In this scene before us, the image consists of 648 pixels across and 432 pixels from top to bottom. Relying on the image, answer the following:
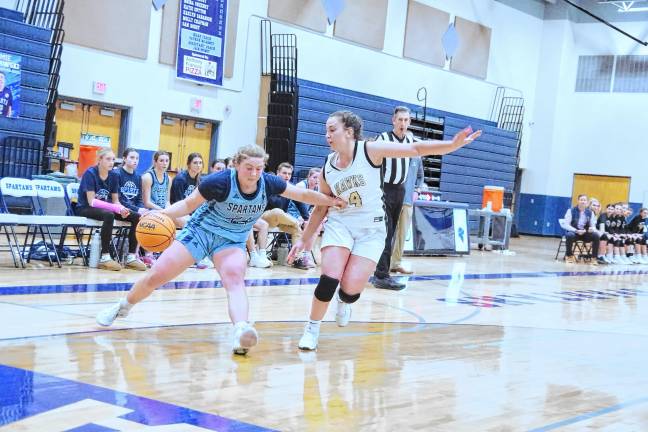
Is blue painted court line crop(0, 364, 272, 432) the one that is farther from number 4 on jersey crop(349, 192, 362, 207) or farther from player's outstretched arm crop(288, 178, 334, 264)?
number 4 on jersey crop(349, 192, 362, 207)

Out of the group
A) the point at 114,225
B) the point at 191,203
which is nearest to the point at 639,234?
the point at 114,225

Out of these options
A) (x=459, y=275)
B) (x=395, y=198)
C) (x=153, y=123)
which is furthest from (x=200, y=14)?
(x=395, y=198)

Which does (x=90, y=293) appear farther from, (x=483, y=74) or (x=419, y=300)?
(x=483, y=74)

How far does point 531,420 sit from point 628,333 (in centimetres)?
353

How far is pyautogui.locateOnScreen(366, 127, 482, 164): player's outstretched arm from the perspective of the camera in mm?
4711

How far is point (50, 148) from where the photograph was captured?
1313cm

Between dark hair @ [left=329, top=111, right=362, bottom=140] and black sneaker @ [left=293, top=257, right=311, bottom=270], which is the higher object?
dark hair @ [left=329, top=111, right=362, bottom=140]

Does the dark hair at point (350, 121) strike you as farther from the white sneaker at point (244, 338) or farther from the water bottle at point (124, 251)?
the water bottle at point (124, 251)

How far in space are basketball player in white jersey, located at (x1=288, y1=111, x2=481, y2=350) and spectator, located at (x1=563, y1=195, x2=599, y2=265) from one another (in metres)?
11.1

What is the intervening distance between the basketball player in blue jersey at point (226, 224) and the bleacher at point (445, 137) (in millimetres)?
11346

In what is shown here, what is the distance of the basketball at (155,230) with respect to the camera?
5215mm

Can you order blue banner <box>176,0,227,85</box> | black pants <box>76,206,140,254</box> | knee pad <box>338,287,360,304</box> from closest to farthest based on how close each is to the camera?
knee pad <box>338,287,360,304</box>
black pants <box>76,206,140,254</box>
blue banner <box>176,0,227,85</box>

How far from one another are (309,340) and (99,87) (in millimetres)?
9906

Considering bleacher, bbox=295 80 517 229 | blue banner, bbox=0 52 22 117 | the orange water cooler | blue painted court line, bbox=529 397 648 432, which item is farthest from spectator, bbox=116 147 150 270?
the orange water cooler
